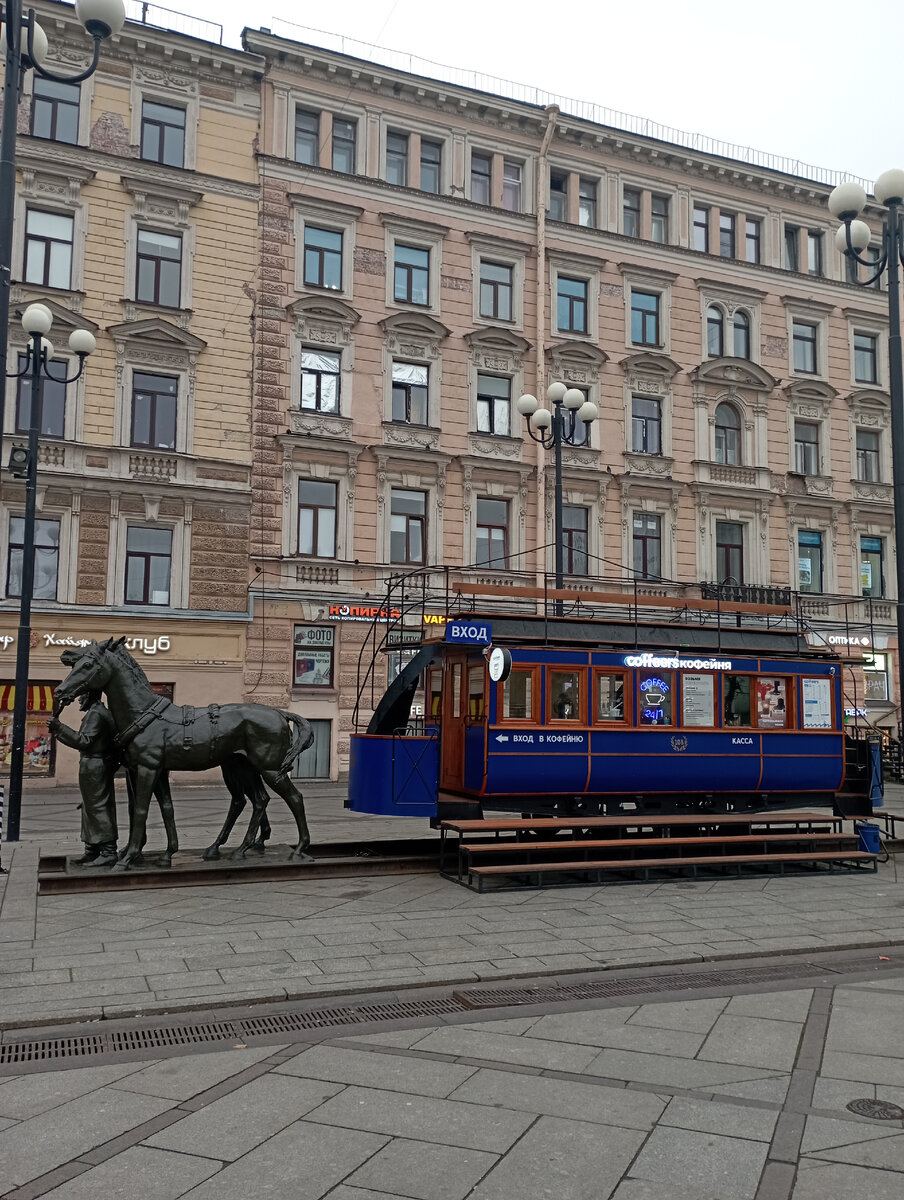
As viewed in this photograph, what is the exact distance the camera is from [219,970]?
8523mm

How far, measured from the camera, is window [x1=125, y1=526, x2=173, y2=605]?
26422 mm

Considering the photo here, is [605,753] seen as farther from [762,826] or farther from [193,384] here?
[193,384]

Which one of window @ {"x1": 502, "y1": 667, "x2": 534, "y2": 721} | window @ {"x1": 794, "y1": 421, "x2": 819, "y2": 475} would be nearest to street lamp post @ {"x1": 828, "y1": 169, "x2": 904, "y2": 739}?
window @ {"x1": 502, "y1": 667, "x2": 534, "y2": 721}

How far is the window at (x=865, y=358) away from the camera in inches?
1449

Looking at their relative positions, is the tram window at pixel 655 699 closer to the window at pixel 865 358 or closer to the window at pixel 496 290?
the window at pixel 496 290

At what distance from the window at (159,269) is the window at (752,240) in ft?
63.3

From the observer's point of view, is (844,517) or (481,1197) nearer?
(481,1197)

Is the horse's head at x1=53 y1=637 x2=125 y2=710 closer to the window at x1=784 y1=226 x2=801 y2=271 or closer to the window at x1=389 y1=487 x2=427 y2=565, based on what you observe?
the window at x1=389 y1=487 x2=427 y2=565

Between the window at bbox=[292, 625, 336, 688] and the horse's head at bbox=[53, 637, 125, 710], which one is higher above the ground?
the window at bbox=[292, 625, 336, 688]

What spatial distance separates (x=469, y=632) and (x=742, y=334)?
2521 centimetres

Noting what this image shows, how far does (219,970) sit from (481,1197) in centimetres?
438

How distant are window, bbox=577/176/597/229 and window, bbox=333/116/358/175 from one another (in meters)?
7.66

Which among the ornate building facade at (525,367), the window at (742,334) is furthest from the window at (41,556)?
the window at (742,334)

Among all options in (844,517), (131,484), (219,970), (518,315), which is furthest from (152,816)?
(844,517)
